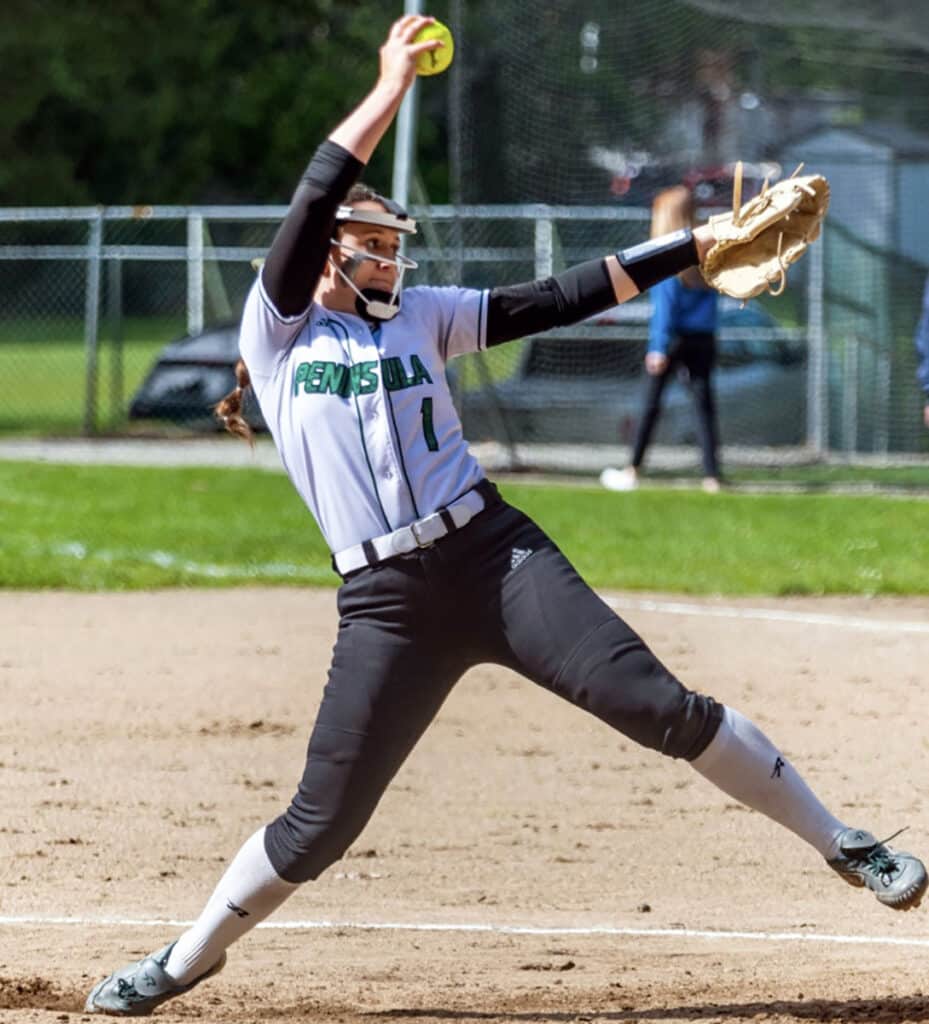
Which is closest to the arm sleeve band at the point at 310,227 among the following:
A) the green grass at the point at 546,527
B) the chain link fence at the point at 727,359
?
the green grass at the point at 546,527

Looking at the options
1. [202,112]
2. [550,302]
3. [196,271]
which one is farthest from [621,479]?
[202,112]

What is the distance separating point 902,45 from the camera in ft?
51.9

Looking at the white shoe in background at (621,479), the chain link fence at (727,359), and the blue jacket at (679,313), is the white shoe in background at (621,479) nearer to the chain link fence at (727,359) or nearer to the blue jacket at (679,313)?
the blue jacket at (679,313)

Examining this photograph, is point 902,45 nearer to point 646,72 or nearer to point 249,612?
point 646,72

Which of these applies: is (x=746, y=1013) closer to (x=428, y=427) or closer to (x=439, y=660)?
(x=439, y=660)

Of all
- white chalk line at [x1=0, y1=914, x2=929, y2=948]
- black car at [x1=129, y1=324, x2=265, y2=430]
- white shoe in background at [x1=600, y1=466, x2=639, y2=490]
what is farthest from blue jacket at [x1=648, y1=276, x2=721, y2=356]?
white chalk line at [x1=0, y1=914, x2=929, y2=948]

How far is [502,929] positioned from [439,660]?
1326mm

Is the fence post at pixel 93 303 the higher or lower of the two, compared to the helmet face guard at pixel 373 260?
lower

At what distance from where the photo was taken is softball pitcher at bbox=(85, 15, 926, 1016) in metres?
4.25

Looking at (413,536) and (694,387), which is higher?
(413,536)

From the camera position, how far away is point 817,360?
647 inches

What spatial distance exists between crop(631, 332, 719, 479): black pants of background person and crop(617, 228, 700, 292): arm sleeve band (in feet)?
31.0

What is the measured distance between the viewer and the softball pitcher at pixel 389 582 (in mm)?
4254

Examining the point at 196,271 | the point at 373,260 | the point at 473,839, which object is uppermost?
the point at 373,260
